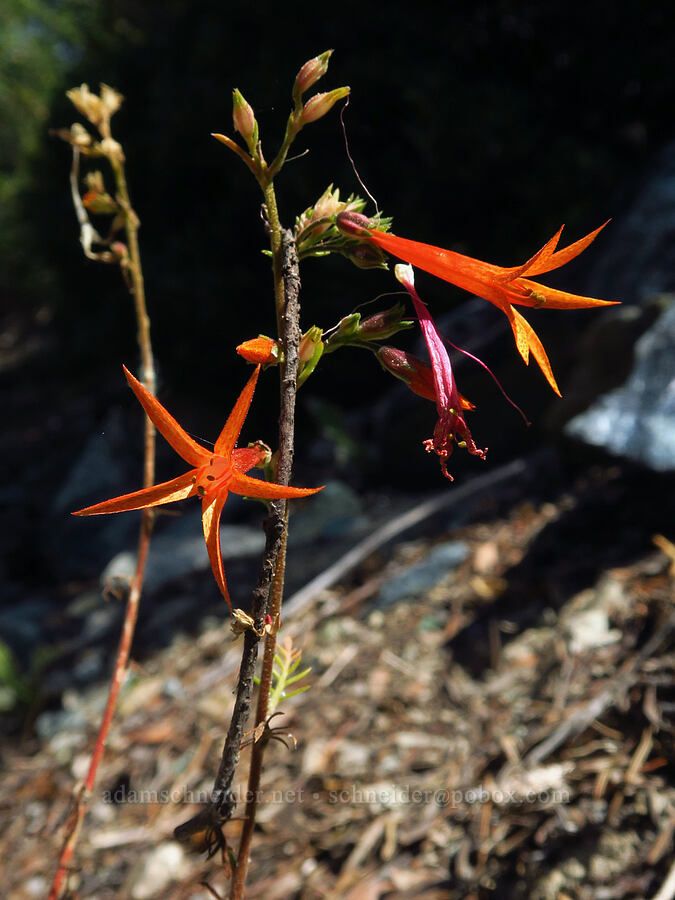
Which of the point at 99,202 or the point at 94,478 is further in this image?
the point at 94,478

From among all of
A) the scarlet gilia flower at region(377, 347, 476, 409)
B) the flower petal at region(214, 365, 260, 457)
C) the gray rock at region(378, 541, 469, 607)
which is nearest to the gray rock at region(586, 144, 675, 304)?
the gray rock at region(378, 541, 469, 607)

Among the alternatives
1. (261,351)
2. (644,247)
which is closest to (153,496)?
(261,351)

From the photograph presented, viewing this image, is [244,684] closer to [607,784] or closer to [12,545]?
[607,784]

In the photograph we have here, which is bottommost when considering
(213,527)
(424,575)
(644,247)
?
(213,527)

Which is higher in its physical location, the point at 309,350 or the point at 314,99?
the point at 314,99

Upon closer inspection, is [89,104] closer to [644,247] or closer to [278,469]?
[278,469]

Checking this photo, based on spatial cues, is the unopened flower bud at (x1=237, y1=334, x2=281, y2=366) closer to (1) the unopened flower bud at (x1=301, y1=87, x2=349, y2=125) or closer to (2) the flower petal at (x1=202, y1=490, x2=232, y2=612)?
(2) the flower petal at (x1=202, y1=490, x2=232, y2=612)

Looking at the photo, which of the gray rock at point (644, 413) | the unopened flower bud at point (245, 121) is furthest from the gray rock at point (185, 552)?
the unopened flower bud at point (245, 121)
